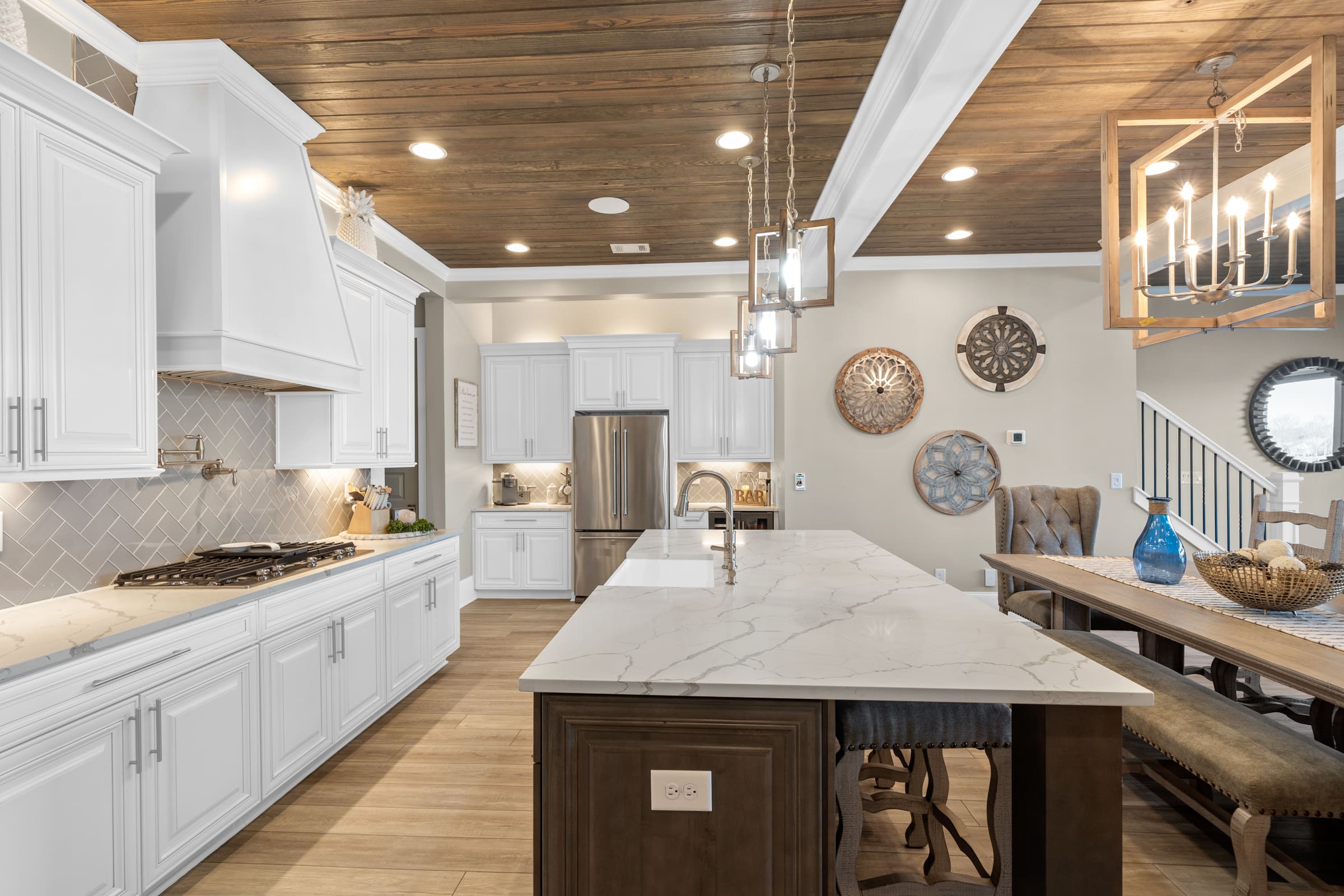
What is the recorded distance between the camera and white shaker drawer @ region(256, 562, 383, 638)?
238 cm

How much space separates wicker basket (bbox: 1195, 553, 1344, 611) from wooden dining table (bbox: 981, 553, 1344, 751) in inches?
4.2

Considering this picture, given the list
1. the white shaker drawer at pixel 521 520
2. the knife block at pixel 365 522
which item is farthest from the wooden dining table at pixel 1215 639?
the white shaker drawer at pixel 521 520

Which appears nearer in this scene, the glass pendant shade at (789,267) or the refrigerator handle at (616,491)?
the glass pendant shade at (789,267)

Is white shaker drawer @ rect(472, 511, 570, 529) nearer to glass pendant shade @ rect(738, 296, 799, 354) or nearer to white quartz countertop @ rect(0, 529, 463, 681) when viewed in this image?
white quartz countertop @ rect(0, 529, 463, 681)

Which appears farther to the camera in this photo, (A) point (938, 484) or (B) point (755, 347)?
(A) point (938, 484)

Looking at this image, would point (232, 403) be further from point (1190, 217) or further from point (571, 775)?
point (1190, 217)

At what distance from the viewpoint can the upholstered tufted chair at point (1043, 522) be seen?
397 centimetres

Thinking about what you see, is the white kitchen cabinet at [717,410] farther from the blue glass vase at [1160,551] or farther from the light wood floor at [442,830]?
the blue glass vase at [1160,551]

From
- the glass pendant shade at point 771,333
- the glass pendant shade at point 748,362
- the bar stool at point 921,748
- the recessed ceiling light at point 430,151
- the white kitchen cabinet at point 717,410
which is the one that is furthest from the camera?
the white kitchen cabinet at point 717,410

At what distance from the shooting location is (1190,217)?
210cm

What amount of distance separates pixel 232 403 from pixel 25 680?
1759mm

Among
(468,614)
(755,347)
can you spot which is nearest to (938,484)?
(755,347)

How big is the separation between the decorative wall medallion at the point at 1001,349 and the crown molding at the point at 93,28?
5104mm

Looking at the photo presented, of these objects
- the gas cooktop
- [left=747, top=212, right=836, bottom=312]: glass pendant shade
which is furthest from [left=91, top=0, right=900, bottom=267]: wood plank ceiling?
the gas cooktop
